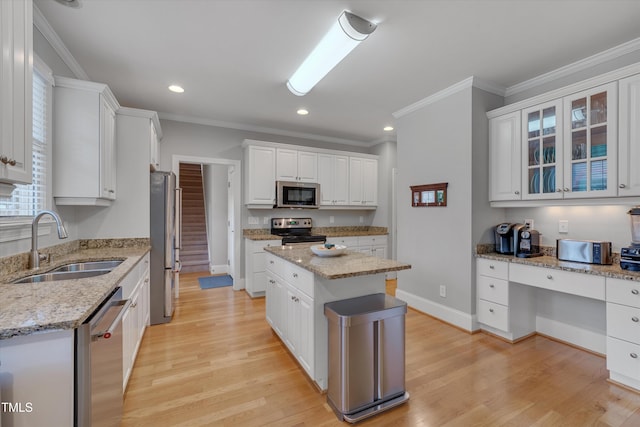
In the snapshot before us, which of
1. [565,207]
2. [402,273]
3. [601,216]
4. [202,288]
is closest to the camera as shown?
[601,216]

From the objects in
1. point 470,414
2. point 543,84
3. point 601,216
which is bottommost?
point 470,414

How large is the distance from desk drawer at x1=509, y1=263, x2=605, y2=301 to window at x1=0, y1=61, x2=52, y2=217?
13.2ft

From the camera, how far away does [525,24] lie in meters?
2.11

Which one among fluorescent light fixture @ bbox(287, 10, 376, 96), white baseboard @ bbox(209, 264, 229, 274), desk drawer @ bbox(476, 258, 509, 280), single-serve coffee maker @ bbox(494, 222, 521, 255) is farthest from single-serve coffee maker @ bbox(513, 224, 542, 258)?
white baseboard @ bbox(209, 264, 229, 274)

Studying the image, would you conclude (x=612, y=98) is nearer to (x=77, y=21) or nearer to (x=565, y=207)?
(x=565, y=207)

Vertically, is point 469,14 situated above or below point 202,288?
above

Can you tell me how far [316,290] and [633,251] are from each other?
2414 mm

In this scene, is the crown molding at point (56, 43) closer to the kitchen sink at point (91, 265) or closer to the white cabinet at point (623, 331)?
the kitchen sink at point (91, 265)

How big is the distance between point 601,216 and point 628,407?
151cm

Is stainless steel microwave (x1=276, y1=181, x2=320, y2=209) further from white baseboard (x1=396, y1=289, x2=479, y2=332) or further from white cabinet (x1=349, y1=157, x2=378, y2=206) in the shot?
white baseboard (x1=396, y1=289, x2=479, y2=332)

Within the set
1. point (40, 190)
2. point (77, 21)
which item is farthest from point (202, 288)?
point (77, 21)

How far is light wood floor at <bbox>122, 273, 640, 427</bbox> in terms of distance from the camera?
5.71 feet

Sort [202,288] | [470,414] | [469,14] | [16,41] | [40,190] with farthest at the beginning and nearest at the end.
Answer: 1. [202,288]
2. [40,190]
3. [469,14]
4. [470,414]
5. [16,41]

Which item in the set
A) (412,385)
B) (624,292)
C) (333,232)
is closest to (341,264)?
(412,385)
